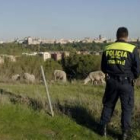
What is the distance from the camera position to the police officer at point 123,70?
7829 mm

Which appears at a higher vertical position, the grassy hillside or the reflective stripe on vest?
the reflective stripe on vest

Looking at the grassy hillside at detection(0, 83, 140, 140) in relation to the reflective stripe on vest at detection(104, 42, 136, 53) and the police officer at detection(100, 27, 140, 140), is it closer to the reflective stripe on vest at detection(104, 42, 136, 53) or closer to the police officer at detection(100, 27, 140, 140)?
the police officer at detection(100, 27, 140, 140)

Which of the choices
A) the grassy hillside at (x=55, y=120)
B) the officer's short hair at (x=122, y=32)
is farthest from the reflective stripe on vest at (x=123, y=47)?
the grassy hillside at (x=55, y=120)

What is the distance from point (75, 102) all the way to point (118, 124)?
6.63 ft

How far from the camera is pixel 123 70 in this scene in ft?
25.8

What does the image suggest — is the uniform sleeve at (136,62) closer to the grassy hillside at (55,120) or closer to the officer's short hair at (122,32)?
the officer's short hair at (122,32)

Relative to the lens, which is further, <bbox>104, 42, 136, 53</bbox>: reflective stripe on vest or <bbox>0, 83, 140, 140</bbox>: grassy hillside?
<bbox>0, 83, 140, 140</bbox>: grassy hillside

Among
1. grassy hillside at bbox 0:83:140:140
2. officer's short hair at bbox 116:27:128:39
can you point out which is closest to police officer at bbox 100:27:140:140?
officer's short hair at bbox 116:27:128:39

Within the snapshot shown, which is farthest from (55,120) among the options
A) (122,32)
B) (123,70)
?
(122,32)

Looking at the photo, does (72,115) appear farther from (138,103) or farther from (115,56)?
(115,56)

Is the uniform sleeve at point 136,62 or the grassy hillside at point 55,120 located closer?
the uniform sleeve at point 136,62


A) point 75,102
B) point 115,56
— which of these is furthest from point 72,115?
point 115,56

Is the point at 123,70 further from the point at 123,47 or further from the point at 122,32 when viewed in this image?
the point at 122,32

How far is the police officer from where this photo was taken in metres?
7.83
